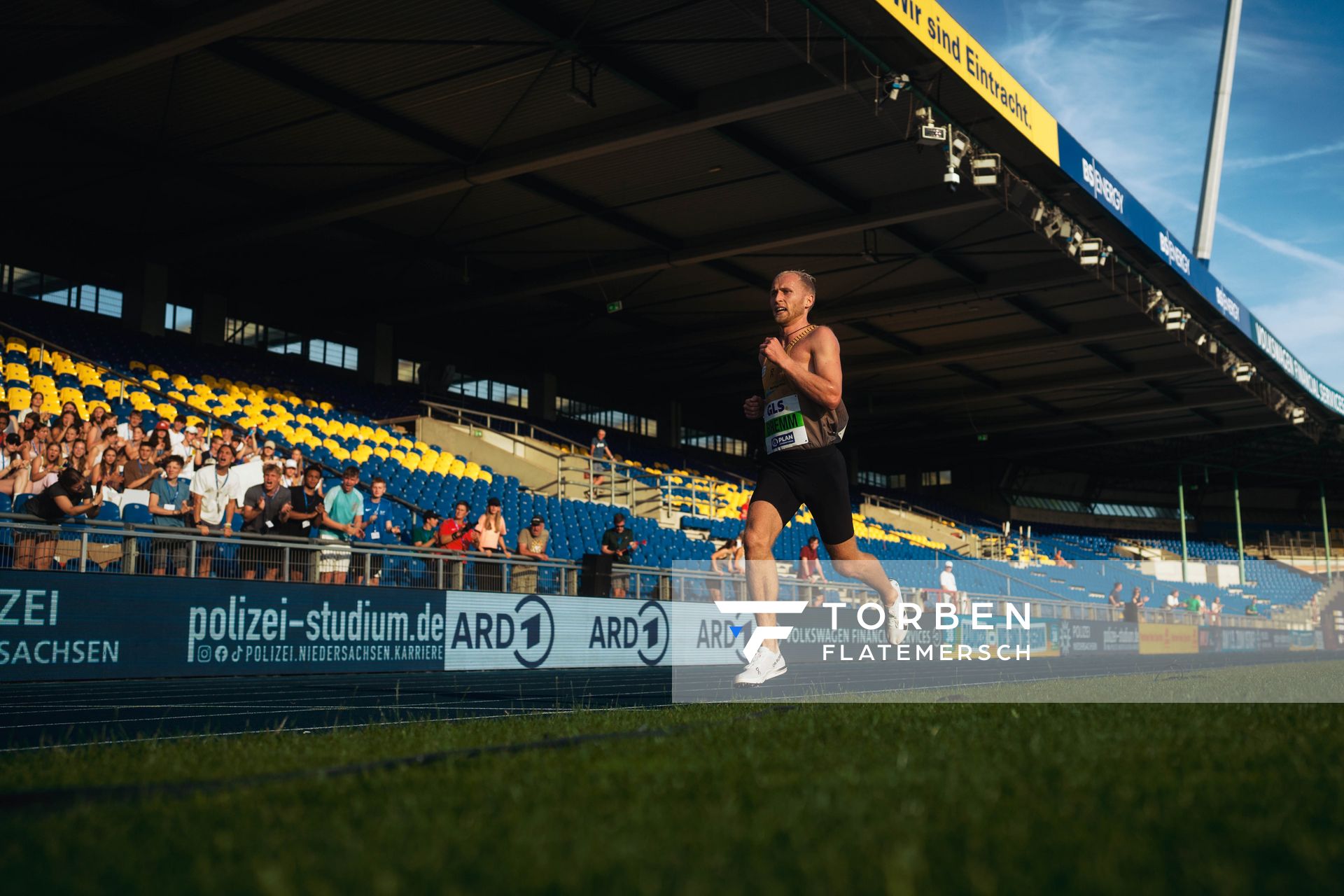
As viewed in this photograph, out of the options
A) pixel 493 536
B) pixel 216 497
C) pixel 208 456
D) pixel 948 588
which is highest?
pixel 208 456

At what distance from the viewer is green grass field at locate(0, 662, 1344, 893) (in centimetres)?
182

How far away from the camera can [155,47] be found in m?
14.9

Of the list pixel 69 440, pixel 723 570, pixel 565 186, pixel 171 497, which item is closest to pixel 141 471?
pixel 171 497

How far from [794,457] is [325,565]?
7099 mm

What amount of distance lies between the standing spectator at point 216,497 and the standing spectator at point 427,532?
8.00ft

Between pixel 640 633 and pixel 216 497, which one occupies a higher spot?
pixel 216 497

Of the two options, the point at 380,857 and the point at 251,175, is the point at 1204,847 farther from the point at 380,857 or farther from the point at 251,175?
the point at 251,175

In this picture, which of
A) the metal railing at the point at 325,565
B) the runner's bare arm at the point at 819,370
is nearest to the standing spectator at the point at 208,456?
the metal railing at the point at 325,565

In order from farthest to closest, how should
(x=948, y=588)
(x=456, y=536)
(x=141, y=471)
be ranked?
(x=948, y=588) < (x=456, y=536) < (x=141, y=471)

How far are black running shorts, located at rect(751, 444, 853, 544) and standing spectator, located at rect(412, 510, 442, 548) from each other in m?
8.64

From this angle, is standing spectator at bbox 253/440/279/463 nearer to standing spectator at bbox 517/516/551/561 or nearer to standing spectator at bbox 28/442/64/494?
standing spectator at bbox 28/442/64/494

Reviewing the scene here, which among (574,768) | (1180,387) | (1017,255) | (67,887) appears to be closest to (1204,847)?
(574,768)

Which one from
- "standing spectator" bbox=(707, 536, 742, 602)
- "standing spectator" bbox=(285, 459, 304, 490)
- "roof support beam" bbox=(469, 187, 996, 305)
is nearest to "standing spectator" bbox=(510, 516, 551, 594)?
"standing spectator" bbox=(707, 536, 742, 602)

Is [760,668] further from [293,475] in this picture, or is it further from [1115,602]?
[1115,602]
